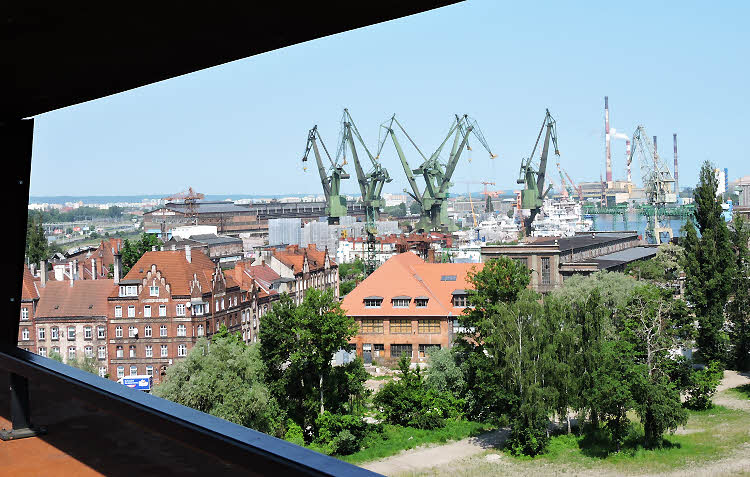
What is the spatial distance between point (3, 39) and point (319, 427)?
9.16m

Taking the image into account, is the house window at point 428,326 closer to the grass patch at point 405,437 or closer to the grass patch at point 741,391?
the grass patch at point 405,437

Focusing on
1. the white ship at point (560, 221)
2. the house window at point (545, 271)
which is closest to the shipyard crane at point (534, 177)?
the white ship at point (560, 221)

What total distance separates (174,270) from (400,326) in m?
4.50

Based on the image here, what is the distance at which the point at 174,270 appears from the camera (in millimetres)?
14781

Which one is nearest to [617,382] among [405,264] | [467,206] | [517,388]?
[517,388]

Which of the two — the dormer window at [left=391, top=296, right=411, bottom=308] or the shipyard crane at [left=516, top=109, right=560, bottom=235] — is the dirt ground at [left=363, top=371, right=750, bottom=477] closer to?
the dormer window at [left=391, top=296, right=411, bottom=308]

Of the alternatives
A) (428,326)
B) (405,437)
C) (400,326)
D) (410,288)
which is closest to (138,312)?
(400,326)

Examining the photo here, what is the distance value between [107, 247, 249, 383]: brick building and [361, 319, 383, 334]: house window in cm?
305

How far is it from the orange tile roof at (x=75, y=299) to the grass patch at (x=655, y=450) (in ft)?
30.4

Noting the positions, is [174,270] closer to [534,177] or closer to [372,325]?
[372,325]

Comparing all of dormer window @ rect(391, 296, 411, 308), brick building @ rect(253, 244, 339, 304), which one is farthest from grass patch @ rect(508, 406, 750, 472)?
brick building @ rect(253, 244, 339, 304)

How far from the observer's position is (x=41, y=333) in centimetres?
1538

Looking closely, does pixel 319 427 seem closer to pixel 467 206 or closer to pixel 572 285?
pixel 572 285

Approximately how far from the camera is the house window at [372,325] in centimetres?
1538
